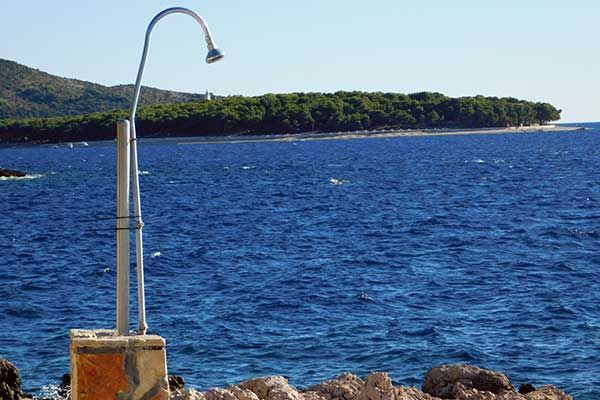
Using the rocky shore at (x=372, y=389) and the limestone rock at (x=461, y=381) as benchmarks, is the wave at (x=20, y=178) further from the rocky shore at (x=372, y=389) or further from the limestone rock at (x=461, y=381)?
the limestone rock at (x=461, y=381)

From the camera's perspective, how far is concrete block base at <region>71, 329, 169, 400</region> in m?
10.1

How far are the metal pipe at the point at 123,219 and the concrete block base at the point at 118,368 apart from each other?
46 centimetres

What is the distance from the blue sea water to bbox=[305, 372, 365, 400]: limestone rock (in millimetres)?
3910

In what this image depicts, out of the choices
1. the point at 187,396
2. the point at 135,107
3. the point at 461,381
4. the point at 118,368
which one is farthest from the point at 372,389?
the point at 135,107

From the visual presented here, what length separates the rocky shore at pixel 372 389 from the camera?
1427 cm

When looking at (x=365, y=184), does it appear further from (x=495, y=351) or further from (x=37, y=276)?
(x=495, y=351)

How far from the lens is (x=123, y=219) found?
10586 millimetres

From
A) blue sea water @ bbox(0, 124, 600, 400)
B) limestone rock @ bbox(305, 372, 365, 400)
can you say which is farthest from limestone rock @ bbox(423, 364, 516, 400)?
blue sea water @ bbox(0, 124, 600, 400)

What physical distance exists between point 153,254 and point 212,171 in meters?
66.6

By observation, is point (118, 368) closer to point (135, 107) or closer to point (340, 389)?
point (135, 107)

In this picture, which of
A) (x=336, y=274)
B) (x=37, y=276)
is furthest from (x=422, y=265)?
(x=37, y=276)

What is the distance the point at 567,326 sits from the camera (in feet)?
78.8

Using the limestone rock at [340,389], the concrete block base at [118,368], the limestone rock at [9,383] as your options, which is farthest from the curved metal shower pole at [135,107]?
the limestone rock at [9,383]

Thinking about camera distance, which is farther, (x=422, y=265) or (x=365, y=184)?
(x=365, y=184)
